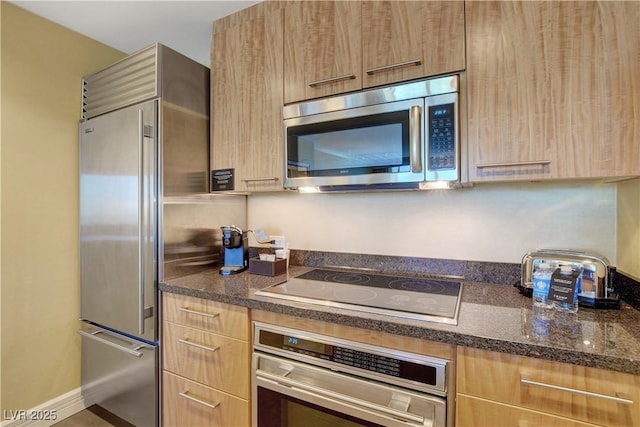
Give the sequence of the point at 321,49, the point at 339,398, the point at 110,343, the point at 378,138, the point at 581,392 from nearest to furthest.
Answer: the point at 581,392 → the point at 339,398 → the point at 378,138 → the point at 321,49 → the point at 110,343

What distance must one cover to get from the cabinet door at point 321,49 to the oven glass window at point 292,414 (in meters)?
1.31

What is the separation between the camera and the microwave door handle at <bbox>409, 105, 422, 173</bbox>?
118 cm

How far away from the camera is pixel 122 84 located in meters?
1.70

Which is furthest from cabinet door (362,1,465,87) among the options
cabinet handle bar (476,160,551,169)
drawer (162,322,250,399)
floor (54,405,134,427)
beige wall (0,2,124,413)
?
floor (54,405,134,427)

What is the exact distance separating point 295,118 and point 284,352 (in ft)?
3.42

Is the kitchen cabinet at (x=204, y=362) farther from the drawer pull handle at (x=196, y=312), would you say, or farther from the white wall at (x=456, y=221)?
the white wall at (x=456, y=221)

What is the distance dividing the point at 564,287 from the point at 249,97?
1.61 m

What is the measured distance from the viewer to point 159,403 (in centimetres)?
151

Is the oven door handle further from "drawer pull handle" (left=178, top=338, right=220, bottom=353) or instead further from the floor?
the floor

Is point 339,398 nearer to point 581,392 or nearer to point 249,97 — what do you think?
point 581,392

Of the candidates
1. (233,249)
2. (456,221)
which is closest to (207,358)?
(233,249)

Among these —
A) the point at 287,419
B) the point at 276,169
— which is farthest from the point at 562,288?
the point at 276,169

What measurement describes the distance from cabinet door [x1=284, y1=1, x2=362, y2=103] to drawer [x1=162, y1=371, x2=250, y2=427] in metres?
1.40

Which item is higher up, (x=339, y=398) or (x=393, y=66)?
(x=393, y=66)
